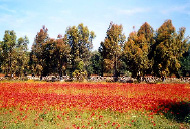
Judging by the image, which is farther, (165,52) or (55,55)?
(55,55)

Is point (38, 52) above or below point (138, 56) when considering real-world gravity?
above

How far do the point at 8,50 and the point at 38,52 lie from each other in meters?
8.72

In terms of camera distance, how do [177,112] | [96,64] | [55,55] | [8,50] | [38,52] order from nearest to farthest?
1. [177,112]
2. [55,55]
3. [8,50]
4. [38,52]
5. [96,64]

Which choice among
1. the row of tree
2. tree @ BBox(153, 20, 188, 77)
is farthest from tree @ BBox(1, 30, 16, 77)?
tree @ BBox(153, 20, 188, 77)

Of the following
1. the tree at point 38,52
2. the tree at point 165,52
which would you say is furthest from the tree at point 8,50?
the tree at point 165,52

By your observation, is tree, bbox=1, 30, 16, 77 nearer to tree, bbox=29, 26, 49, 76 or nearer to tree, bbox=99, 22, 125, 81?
tree, bbox=29, 26, 49, 76

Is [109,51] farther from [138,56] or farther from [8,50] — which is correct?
[8,50]

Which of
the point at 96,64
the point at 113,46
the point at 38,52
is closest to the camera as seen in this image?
the point at 113,46

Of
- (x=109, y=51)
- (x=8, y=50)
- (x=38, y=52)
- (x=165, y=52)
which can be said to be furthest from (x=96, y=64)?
(x=165, y=52)

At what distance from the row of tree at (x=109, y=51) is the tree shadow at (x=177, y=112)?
28.1 metres

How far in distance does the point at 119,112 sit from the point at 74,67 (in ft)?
135

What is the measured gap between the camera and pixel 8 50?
55.1m

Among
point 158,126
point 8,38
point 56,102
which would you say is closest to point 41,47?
point 8,38

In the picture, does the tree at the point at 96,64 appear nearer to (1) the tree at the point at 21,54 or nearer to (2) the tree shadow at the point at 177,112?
(1) the tree at the point at 21,54
